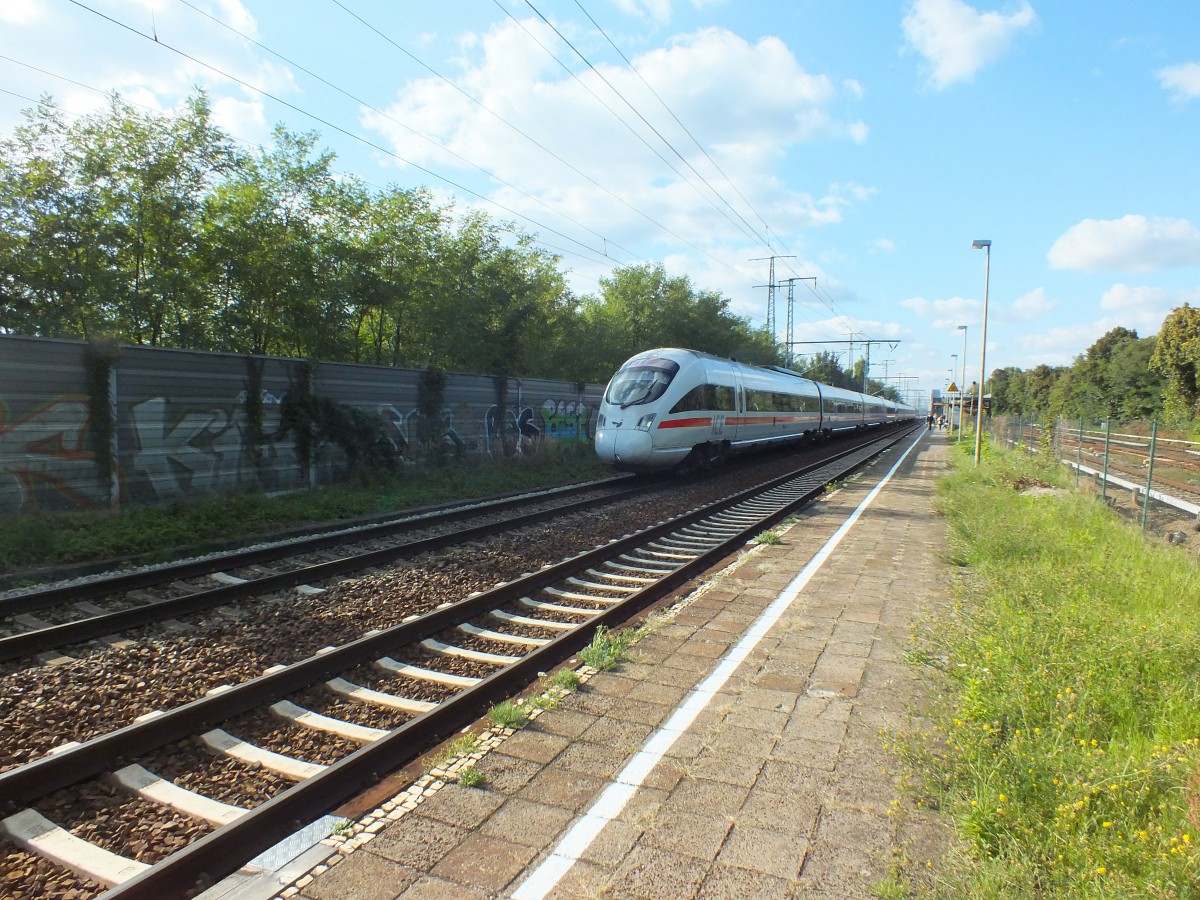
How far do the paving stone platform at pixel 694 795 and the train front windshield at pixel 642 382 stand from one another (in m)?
10.4

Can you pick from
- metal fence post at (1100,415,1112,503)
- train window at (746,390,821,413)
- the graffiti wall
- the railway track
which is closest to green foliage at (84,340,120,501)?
the graffiti wall

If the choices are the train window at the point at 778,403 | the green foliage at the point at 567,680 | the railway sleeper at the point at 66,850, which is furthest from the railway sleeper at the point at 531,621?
the train window at the point at 778,403

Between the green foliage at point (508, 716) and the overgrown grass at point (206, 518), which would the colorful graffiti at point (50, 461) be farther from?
the green foliage at point (508, 716)

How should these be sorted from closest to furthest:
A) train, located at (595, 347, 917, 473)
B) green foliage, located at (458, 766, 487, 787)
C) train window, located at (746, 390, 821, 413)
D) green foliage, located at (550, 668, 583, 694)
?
green foliage, located at (458, 766, 487, 787), green foliage, located at (550, 668, 583, 694), train, located at (595, 347, 917, 473), train window, located at (746, 390, 821, 413)

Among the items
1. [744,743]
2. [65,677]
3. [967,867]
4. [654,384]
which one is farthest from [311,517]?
[967,867]

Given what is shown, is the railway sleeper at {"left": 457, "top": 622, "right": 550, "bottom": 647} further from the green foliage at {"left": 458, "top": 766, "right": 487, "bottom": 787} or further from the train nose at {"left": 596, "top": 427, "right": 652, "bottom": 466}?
the train nose at {"left": 596, "top": 427, "right": 652, "bottom": 466}

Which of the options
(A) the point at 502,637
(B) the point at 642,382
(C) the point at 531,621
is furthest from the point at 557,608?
(B) the point at 642,382

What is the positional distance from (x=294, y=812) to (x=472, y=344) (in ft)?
62.6

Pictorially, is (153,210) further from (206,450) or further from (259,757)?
(259,757)

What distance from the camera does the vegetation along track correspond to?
291 centimetres

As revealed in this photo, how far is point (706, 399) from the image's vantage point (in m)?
17.5

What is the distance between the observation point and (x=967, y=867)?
2.62 m

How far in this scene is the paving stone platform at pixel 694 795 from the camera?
105 inches

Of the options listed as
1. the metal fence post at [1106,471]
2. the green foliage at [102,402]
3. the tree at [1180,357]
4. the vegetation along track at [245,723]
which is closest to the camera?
the vegetation along track at [245,723]
